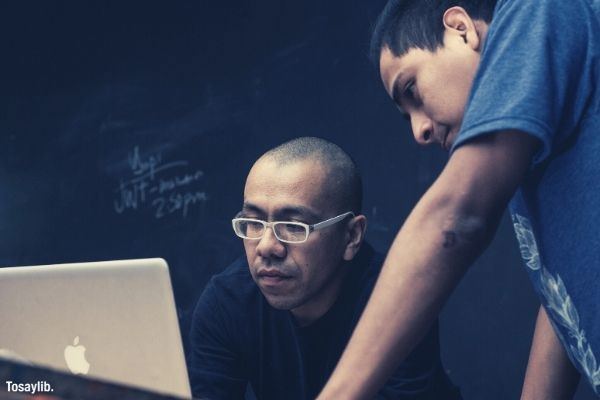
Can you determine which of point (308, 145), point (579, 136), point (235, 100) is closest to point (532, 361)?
point (579, 136)

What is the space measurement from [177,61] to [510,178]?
2.52 metres

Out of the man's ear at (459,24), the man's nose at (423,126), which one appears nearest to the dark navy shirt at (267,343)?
the man's nose at (423,126)

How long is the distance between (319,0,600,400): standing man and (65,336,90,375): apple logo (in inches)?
23.5

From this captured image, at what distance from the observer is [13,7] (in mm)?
2908


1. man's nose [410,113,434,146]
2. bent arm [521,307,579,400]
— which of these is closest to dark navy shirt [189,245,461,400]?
bent arm [521,307,579,400]

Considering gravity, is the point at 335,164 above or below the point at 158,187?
above

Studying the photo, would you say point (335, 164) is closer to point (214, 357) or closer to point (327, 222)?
point (327, 222)

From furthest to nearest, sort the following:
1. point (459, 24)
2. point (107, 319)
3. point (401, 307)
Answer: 1. point (107, 319)
2. point (459, 24)
3. point (401, 307)

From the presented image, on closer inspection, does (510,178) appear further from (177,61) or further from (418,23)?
(177,61)

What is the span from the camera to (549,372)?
1.20 meters

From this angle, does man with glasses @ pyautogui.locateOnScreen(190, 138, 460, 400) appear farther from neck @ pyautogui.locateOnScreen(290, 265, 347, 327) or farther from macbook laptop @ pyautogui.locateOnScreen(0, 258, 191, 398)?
macbook laptop @ pyautogui.locateOnScreen(0, 258, 191, 398)

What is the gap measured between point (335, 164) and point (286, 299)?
42cm

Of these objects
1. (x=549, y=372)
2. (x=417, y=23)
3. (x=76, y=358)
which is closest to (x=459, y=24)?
(x=417, y=23)

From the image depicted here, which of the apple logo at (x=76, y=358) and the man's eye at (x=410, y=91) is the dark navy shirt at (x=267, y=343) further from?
the man's eye at (x=410, y=91)
